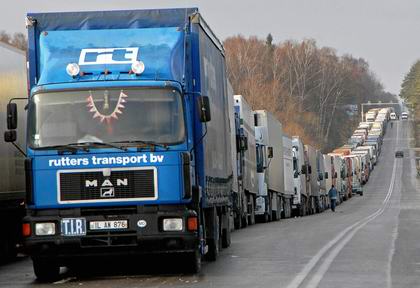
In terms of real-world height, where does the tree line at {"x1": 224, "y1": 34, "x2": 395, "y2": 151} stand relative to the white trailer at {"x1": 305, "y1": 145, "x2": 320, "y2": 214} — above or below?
above

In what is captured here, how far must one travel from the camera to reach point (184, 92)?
14.9 m

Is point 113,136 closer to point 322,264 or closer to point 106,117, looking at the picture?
point 106,117

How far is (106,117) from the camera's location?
47.8 ft

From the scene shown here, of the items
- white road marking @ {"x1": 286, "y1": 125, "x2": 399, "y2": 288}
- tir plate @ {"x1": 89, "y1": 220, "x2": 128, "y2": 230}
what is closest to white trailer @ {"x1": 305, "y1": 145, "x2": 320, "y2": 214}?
white road marking @ {"x1": 286, "y1": 125, "x2": 399, "y2": 288}

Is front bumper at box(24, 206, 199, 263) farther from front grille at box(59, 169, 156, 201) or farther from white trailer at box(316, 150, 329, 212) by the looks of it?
white trailer at box(316, 150, 329, 212)

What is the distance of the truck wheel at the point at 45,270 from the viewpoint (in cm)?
1521

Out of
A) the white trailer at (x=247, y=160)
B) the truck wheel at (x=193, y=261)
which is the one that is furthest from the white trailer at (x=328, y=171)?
the truck wheel at (x=193, y=261)

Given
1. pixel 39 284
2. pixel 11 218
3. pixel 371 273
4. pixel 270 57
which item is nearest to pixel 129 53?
pixel 39 284

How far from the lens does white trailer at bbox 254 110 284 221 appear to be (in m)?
38.2

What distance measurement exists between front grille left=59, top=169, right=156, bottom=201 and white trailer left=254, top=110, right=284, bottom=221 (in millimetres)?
23024

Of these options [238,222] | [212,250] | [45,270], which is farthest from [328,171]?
[45,270]

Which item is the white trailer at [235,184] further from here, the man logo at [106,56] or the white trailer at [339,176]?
the white trailer at [339,176]

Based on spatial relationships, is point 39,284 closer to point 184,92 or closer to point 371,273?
point 184,92

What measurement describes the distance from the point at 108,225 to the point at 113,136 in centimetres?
119
